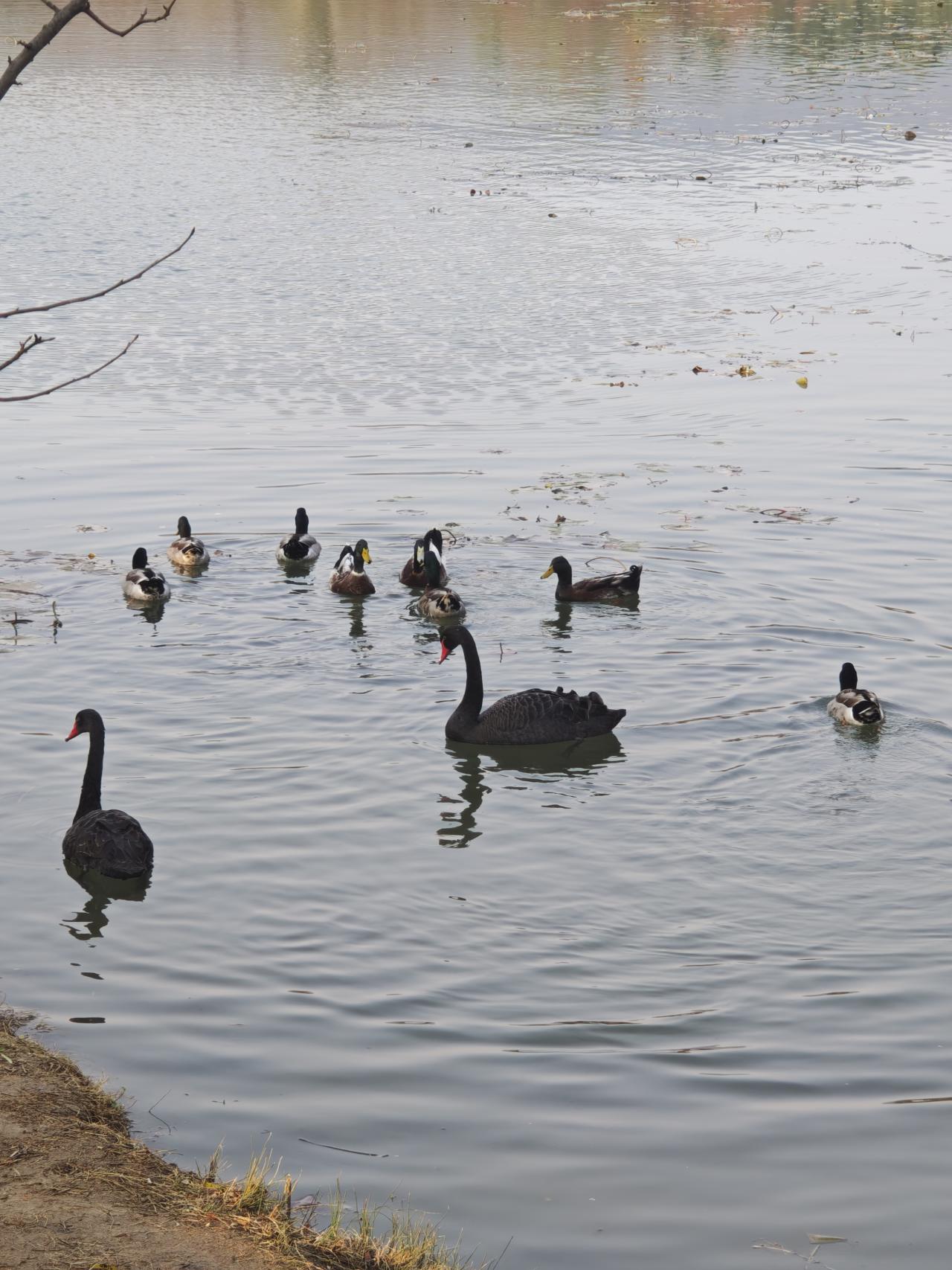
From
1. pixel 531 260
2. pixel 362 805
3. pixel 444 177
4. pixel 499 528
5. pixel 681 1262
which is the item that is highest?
pixel 444 177

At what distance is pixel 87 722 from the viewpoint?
1194cm

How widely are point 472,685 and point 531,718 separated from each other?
0.70 m

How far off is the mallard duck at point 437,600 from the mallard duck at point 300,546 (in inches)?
59.0

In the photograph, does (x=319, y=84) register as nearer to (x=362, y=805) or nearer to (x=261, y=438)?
(x=261, y=438)

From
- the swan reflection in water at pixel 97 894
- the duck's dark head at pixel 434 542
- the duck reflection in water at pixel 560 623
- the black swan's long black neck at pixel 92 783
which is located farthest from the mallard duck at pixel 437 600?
the swan reflection in water at pixel 97 894

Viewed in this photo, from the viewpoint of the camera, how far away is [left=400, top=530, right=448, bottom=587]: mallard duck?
16531mm

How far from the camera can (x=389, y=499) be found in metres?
19.6

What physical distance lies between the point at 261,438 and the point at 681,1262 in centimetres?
1631

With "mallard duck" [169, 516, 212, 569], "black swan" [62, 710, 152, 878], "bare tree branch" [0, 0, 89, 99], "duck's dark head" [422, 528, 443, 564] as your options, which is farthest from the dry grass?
"mallard duck" [169, 516, 212, 569]

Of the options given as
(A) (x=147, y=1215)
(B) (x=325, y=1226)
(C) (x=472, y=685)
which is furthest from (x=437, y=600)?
(A) (x=147, y=1215)

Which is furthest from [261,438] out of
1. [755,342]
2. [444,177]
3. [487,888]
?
[444,177]

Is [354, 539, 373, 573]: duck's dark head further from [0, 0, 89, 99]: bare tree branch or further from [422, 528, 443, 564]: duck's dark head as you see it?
[0, 0, 89, 99]: bare tree branch

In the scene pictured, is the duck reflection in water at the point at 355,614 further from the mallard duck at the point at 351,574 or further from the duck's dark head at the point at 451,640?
the duck's dark head at the point at 451,640

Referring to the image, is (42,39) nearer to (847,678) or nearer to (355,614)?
(847,678)
